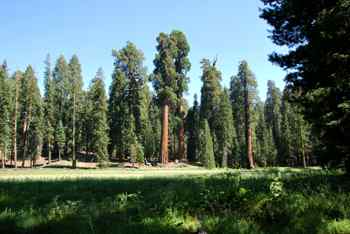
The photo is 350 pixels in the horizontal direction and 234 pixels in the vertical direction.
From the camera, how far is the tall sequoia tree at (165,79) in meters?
50.3

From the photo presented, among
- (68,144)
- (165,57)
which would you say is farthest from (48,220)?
(68,144)

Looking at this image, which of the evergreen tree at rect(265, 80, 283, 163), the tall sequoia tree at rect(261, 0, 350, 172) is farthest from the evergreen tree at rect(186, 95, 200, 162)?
the tall sequoia tree at rect(261, 0, 350, 172)

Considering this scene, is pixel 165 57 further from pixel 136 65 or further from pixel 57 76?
pixel 57 76

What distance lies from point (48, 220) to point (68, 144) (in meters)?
71.6

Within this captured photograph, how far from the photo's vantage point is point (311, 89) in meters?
11.6

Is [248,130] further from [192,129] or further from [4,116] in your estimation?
[4,116]

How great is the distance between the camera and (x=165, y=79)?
52656 millimetres

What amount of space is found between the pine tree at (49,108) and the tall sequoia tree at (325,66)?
64092mm

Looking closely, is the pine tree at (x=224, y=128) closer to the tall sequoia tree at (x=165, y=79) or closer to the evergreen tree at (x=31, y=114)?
the tall sequoia tree at (x=165, y=79)

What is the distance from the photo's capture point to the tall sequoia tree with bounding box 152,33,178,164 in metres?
50.3

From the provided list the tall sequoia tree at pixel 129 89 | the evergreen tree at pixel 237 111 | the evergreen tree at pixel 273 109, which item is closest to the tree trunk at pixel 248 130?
the evergreen tree at pixel 237 111

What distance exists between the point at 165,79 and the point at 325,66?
42.5m

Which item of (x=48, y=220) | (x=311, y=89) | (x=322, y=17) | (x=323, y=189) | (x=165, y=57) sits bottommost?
(x=48, y=220)

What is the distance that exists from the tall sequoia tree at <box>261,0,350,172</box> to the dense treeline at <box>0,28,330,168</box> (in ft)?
126
